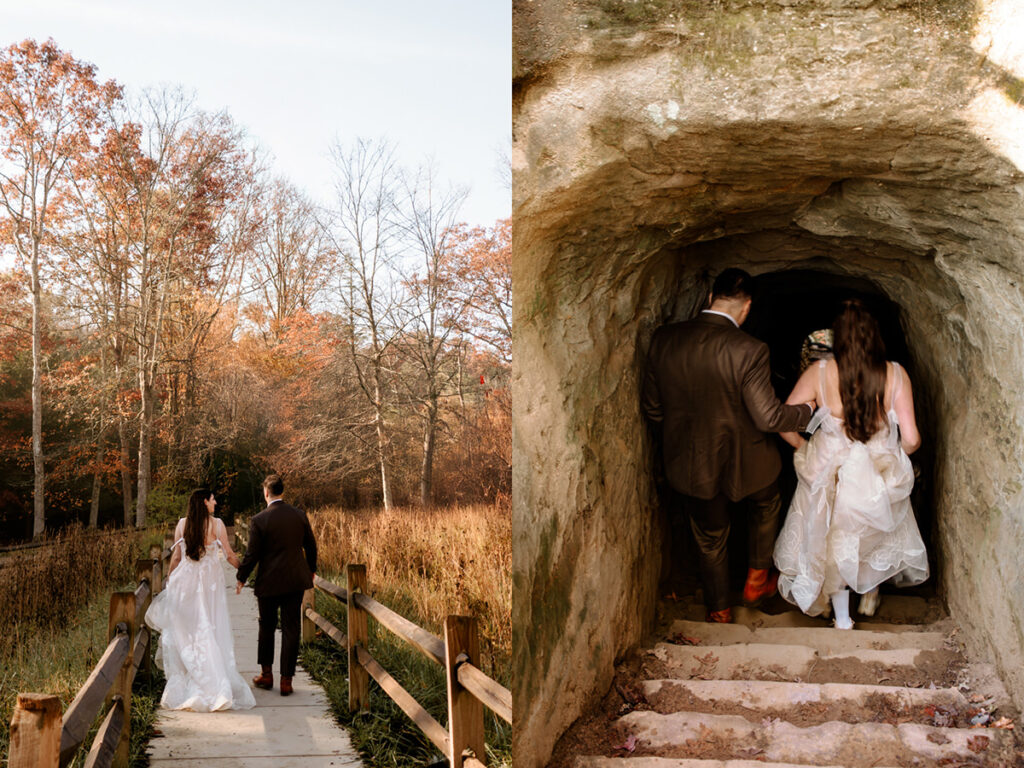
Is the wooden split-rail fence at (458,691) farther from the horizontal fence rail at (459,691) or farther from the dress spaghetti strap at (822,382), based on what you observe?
the dress spaghetti strap at (822,382)

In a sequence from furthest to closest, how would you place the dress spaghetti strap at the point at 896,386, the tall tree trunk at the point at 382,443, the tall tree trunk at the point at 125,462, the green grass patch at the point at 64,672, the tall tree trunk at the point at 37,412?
the tall tree trunk at the point at 125,462, the tall tree trunk at the point at 37,412, the tall tree trunk at the point at 382,443, the green grass patch at the point at 64,672, the dress spaghetti strap at the point at 896,386

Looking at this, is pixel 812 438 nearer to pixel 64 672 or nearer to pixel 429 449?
pixel 64 672

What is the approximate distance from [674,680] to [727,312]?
188 cm

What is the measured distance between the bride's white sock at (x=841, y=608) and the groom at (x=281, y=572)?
4.29 metres

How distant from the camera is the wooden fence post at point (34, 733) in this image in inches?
110

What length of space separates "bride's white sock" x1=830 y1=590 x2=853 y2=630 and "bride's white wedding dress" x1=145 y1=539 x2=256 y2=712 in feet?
15.1

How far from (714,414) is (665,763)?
69.6 inches

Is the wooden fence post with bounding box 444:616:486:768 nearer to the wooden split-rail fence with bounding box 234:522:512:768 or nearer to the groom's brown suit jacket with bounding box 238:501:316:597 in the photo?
the wooden split-rail fence with bounding box 234:522:512:768

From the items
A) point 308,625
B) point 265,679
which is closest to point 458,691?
point 265,679

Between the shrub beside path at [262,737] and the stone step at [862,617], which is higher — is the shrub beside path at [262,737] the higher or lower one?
the lower one

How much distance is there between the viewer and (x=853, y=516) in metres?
4.46

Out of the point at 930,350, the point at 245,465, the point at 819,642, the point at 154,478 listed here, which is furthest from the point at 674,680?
the point at 154,478

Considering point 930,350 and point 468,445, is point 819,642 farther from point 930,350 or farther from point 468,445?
point 468,445

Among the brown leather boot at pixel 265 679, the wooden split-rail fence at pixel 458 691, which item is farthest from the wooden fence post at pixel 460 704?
the brown leather boot at pixel 265 679
